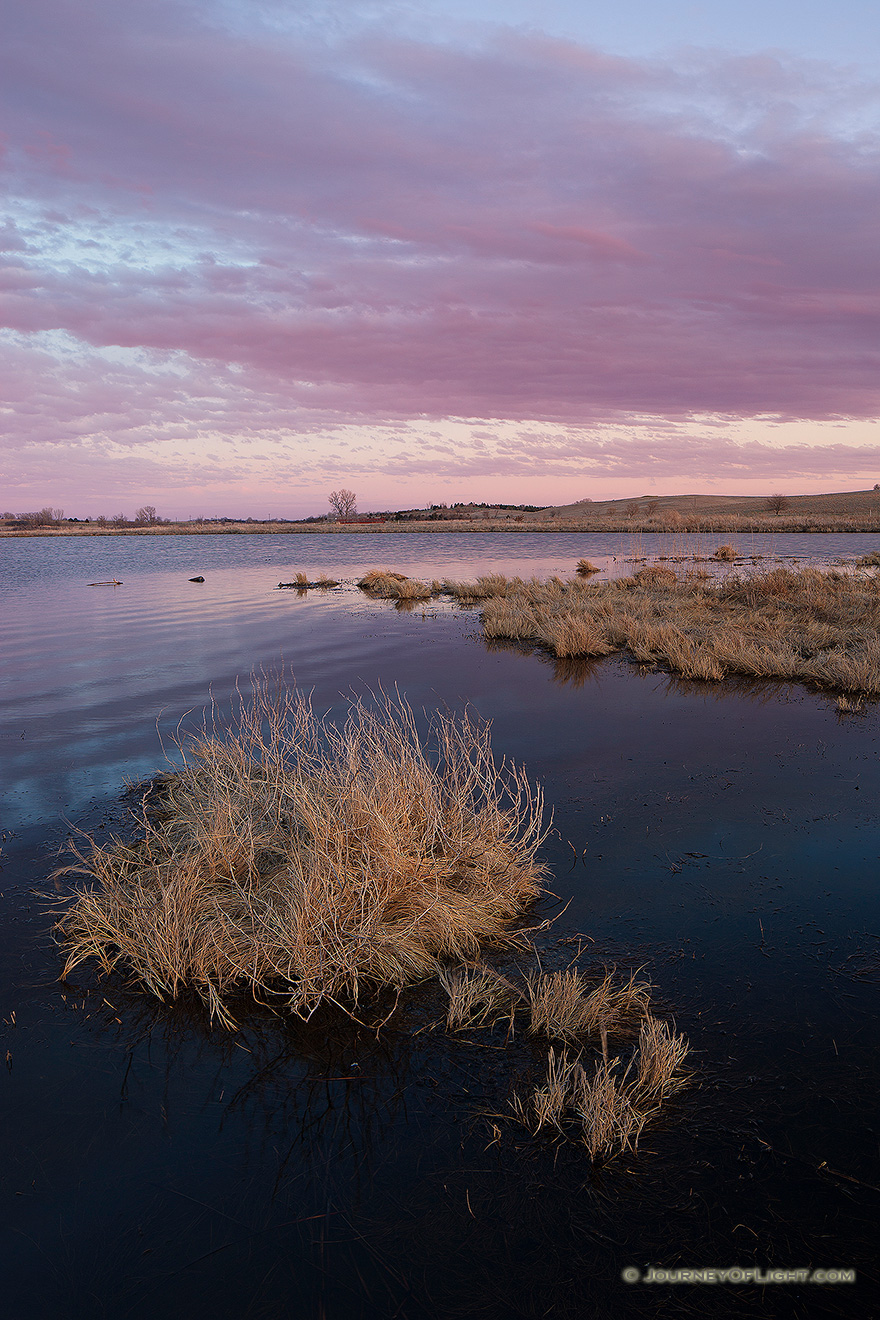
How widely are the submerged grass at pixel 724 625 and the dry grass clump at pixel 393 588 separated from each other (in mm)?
3973

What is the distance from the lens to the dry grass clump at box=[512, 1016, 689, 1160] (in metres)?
3.10

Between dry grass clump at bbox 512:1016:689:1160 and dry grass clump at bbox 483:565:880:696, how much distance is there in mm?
9828

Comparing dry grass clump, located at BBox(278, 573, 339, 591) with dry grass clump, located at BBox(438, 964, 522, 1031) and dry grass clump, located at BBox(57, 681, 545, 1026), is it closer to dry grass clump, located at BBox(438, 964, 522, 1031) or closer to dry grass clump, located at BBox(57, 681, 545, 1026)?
dry grass clump, located at BBox(57, 681, 545, 1026)

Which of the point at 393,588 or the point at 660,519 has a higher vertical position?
the point at 660,519

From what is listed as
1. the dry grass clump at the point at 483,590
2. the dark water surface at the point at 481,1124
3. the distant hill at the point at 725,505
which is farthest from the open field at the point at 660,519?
the dark water surface at the point at 481,1124

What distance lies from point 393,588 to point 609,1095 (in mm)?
25431

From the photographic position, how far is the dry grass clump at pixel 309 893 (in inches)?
170

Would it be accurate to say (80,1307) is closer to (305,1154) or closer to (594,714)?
(305,1154)

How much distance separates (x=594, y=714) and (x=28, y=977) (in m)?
7.92

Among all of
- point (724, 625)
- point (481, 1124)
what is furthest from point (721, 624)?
point (481, 1124)

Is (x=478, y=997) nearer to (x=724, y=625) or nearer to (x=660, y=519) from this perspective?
(x=724, y=625)

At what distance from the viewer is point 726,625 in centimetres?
1630

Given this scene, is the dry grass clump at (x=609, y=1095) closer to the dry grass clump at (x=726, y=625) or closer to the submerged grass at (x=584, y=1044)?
the submerged grass at (x=584, y=1044)

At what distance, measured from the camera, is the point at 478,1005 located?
4102 millimetres
